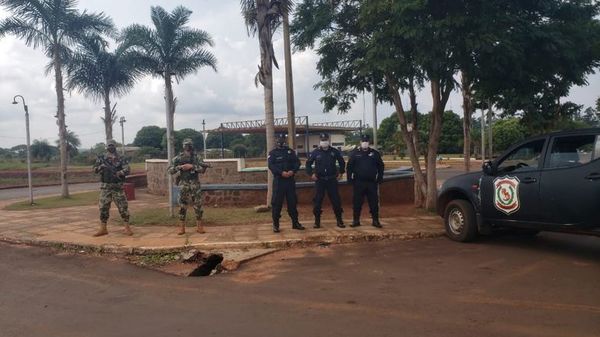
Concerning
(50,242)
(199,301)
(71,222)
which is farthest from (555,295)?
(71,222)

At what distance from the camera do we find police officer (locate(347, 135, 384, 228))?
9.02 m

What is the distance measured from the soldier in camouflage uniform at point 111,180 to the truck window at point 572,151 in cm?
684

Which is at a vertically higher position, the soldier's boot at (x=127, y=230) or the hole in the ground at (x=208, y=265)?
the soldier's boot at (x=127, y=230)

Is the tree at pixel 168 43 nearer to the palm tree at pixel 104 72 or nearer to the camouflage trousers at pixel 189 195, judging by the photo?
the palm tree at pixel 104 72

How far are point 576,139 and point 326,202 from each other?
267 inches

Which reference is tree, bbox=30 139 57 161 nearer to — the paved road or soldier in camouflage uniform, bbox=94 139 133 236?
the paved road

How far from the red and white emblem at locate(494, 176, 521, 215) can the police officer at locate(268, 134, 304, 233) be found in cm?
333

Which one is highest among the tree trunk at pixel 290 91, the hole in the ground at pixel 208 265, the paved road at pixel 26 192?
the tree trunk at pixel 290 91

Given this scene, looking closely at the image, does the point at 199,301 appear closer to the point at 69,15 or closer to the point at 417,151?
the point at 417,151

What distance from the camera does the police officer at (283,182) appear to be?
28.6 ft

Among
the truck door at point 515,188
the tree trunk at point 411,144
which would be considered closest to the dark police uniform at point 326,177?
the truck door at point 515,188

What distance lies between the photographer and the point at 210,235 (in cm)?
853

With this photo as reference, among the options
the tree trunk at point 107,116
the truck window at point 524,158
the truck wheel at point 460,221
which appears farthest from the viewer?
the tree trunk at point 107,116

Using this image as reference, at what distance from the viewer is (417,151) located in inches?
462
